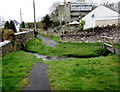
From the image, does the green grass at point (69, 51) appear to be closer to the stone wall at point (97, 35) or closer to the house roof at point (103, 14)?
the stone wall at point (97, 35)

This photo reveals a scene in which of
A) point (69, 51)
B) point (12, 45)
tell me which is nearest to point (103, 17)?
point (69, 51)

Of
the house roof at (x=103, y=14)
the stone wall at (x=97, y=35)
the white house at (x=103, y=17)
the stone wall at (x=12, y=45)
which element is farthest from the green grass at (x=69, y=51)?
the house roof at (x=103, y=14)

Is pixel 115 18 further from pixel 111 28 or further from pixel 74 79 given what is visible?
pixel 74 79

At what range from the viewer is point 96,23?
24.0 meters

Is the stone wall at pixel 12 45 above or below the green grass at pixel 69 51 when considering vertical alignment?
above

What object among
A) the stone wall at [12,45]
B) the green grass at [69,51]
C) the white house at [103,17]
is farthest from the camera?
the white house at [103,17]

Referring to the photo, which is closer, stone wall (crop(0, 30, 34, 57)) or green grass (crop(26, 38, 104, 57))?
stone wall (crop(0, 30, 34, 57))

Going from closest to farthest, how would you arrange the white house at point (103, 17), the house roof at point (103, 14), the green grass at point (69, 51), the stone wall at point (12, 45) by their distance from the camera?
the stone wall at point (12, 45)
the green grass at point (69, 51)
the white house at point (103, 17)
the house roof at point (103, 14)

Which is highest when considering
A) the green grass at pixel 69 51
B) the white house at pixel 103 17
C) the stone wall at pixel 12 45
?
the white house at pixel 103 17

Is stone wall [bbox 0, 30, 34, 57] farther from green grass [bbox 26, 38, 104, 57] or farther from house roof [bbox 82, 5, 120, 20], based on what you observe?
house roof [bbox 82, 5, 120, 20]

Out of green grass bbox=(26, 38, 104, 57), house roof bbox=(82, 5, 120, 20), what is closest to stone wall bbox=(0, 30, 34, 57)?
green grass bbox=(26, 38, 104, 57)

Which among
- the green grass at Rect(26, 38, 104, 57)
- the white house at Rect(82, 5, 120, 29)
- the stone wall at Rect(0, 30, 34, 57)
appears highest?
the white house at Rect(82, 5, 120, 29)

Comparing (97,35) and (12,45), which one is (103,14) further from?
(12,45)

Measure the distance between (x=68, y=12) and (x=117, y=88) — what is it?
4841 cm
